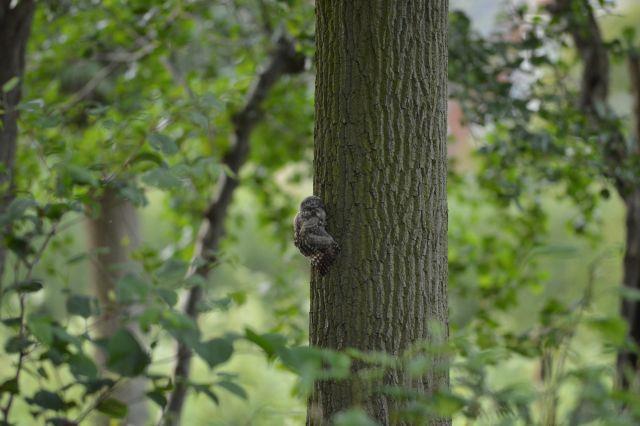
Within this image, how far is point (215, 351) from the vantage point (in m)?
1.25

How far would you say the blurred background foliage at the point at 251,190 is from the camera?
1.17 m

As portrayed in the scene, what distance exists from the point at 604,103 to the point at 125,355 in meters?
3.03

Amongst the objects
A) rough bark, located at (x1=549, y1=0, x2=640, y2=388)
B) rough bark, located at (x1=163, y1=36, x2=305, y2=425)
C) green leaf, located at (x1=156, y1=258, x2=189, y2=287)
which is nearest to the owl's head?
green leaf, located at (x1=156, y1=258, x2=189, y2=287)

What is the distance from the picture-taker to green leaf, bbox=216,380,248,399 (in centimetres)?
145

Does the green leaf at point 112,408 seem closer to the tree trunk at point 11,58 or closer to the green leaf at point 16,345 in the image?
the green leaf at point 16,345

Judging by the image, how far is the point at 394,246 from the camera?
1.53m

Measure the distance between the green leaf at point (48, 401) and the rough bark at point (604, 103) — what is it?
2.56 meters

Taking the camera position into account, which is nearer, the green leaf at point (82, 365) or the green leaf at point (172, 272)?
the green leaf at point (82, 365)

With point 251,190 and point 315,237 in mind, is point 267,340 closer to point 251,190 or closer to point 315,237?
point 315,237

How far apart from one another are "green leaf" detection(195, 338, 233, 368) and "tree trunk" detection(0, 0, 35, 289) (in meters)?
1.49

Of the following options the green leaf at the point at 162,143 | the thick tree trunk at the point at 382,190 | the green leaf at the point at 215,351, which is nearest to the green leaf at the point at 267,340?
the green leaf at the point at 215,351

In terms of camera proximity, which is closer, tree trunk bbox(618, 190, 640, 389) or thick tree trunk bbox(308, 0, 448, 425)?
thick tree trunk bbox(308, 0, 448, 425)

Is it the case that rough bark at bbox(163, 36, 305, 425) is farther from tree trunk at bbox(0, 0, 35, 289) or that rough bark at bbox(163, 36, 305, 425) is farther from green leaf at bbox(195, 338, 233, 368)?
green leaf at bbox(195, 338, 233, 368)

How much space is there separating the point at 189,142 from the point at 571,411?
4003mm
